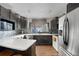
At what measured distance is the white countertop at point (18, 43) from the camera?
1162 mm

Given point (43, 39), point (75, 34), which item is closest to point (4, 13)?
point (43, 39)

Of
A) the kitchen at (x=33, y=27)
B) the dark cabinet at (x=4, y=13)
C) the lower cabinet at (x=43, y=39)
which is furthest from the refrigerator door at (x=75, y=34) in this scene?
the dark cabinet at (x=4, y=13)

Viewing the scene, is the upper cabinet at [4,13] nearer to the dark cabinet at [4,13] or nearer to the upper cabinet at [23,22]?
the dark cabinet at [4,13]

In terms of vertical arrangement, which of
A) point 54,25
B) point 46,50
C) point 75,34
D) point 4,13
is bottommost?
point 46,50

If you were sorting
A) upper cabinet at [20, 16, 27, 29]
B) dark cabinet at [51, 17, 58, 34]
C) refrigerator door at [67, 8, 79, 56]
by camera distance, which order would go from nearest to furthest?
refrigerator door at [67, 8, 79, 56]
upper cabinet at [20, 16, 27, 29]
dark cabinet at [51, 17, 58, 34]

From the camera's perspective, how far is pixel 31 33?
130 centimetres

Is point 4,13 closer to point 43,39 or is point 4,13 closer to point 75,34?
point 43,39

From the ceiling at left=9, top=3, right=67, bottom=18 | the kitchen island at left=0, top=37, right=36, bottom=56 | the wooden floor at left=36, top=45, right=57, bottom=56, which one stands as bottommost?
the wooden floor at left=36, top=45, right=57, bottom=56

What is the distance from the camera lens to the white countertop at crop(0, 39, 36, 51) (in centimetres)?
116

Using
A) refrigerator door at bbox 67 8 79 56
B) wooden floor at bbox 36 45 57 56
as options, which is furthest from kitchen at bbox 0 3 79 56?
refrigerator door at bbox 67 8 79 56

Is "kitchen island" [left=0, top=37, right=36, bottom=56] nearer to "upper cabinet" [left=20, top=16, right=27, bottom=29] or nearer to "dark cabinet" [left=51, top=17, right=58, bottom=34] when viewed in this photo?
"upper cabinet" [left=20, top=16, right=27, bottom=29]

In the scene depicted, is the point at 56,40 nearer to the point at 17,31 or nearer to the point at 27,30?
the point at 27,30

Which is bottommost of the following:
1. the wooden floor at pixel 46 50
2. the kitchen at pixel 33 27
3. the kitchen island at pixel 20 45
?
the wooden floor at pixel 46 50

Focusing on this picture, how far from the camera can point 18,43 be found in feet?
4.03
